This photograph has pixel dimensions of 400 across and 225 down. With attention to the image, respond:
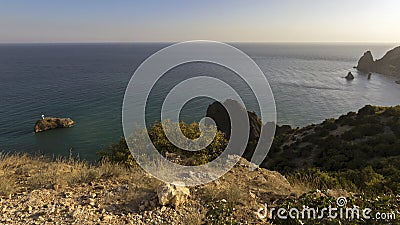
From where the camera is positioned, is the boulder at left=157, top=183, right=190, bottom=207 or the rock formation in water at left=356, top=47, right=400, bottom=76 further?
the rock formation in water at left=356, top=47, right=400, bottom=76

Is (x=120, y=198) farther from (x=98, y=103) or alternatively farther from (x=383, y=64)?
(x=383, y=64)

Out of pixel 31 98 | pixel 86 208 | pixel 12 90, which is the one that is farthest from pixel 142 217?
pixel 12 90

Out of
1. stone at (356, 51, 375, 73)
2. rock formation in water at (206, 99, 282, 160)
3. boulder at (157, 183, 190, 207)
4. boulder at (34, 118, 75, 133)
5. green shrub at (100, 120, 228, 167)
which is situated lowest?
boulder at (34, 118, 75, 133)

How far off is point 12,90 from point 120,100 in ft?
94.1

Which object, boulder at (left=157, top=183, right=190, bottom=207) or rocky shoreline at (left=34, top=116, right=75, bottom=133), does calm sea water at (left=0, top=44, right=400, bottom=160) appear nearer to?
rocky shoreline at (left=34, top=116, right=75, bottom=133)

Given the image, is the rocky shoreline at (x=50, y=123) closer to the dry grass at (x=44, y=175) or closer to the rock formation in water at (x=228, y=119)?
the rock formation in water at (x=228, y=119)

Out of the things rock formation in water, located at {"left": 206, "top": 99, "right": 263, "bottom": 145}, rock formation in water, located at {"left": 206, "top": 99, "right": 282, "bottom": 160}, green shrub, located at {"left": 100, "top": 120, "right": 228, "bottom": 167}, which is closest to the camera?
green shrub, located at {"left": 100, "top": 120, "right": 228, "bottom": 167}

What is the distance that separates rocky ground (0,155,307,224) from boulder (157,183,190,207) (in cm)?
2

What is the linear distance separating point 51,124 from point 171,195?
41.4 meters

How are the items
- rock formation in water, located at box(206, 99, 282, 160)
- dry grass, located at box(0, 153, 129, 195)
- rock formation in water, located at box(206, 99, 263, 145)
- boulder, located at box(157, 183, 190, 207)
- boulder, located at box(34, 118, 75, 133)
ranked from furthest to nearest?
boulder, located at box(34, 118, 75, 133) < rock formation in water, located at box(206, 99, 263, 145) < rock formation in water, located at box(206, 99, 282, 160) < dry grass, located at box(0, 153, 129, 195) < boulder, located at box(157, 183, 190, 207)

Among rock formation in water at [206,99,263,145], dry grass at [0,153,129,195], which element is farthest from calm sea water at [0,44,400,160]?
dry grass at [0,153,129,195]

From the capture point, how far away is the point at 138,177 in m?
7.20

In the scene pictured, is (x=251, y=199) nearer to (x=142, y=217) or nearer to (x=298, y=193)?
(x=298, y=193)

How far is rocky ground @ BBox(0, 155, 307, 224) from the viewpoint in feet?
16.7
